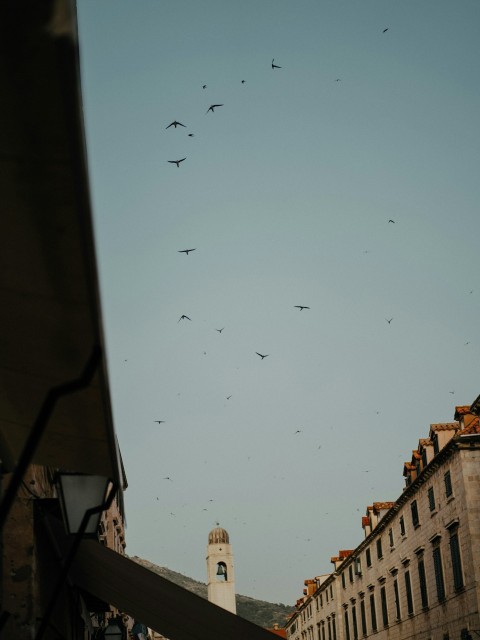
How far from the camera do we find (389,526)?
118 ft

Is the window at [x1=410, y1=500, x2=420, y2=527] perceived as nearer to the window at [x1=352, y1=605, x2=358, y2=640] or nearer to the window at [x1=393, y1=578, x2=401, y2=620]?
the window at [x1=393, y1=578, x2=401, y2=620]

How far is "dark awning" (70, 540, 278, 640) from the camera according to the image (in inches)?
219

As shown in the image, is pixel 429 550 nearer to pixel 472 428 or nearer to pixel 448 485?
pixel 448 485

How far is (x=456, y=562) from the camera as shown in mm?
25562

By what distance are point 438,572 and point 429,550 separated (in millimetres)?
1131

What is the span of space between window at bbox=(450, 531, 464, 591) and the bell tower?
53482 mm

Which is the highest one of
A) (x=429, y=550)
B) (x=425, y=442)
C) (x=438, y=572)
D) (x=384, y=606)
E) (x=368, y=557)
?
(x=425, y=442)

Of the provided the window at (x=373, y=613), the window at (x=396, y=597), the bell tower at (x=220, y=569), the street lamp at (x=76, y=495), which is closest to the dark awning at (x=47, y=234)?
the street lamp at (x=76, y=495)

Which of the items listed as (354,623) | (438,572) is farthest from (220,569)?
(438,572)

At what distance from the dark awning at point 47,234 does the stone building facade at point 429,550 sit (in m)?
24.2

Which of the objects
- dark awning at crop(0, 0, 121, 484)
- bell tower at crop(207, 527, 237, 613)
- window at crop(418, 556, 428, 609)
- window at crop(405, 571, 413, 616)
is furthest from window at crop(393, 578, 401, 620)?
bell tower at crop(207, 527, 237, 613)

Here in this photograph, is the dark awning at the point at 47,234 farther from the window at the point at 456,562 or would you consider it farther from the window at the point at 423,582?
the window at the point at 423,582

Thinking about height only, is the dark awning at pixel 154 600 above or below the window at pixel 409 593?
below

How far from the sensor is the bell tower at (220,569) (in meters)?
76.6
